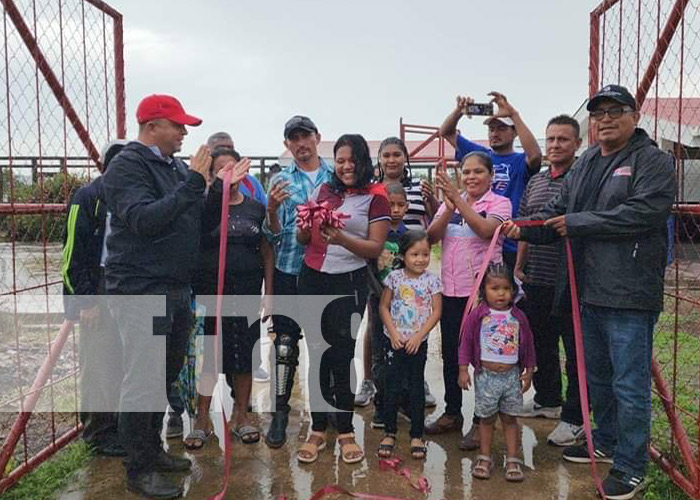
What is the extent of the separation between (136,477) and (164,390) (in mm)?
451

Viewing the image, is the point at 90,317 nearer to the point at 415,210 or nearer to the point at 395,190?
the point at 395,190

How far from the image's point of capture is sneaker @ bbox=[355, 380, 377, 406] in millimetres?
4293

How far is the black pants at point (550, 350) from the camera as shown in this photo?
11.8 ft

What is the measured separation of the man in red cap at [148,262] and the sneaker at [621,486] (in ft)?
7.02

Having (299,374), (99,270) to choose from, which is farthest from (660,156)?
(299,374)

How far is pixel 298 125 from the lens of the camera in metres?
3.67

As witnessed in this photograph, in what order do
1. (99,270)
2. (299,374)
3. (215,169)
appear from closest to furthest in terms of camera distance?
(99,270) < (215,169) < (299,374)

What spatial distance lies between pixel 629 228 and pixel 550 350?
1.36 m

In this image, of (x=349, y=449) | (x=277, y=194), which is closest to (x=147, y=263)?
(x=277, y=194)

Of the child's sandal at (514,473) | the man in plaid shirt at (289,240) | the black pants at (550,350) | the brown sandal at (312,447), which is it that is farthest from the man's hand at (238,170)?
the child's sandal at (514,473)

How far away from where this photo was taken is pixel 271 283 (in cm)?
380

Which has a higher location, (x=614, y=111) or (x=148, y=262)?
(x=614, y=111)

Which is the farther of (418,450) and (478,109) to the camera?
(478,109)

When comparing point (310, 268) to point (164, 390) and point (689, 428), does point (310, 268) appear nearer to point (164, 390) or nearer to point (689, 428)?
point (164, 390)
